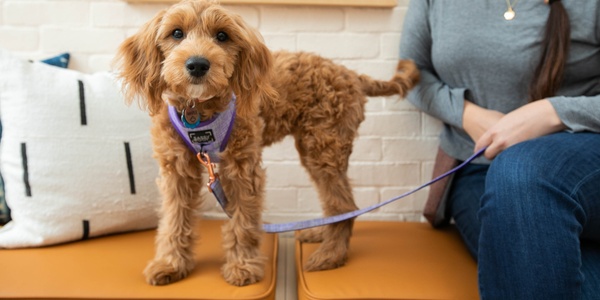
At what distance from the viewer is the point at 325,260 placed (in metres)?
1.25

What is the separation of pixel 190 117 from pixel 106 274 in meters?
0.44

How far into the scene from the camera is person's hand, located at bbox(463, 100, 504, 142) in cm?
134

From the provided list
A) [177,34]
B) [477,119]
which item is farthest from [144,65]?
[477,119]

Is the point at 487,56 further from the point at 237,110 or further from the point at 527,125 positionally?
the point at 237,110

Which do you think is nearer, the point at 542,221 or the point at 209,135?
the point at 542,221

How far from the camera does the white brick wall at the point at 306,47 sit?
5.33 ft

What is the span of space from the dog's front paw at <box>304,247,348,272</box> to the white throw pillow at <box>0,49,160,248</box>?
56 centimetres

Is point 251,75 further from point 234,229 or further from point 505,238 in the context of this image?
point 505,238

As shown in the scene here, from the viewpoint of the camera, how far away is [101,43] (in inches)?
64.6

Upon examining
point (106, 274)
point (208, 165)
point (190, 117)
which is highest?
point (190, 117)

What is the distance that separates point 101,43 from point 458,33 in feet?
3.95

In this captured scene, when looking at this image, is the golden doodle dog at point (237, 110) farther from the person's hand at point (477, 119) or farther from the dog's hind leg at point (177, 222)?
the person's hand at point (477, 119)

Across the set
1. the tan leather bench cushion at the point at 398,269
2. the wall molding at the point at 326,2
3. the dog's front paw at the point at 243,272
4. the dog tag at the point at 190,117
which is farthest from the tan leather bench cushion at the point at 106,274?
the wall molding at the point at 326,2

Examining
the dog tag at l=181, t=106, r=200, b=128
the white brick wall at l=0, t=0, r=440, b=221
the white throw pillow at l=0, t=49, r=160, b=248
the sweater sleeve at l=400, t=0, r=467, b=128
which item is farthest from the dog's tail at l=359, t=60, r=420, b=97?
the white throw pillow at l=0, t=49, r=160, b=248
